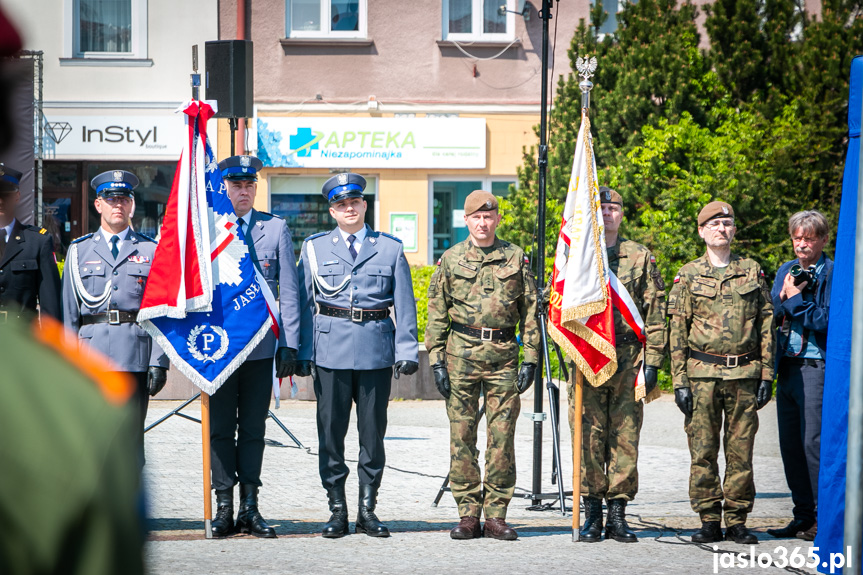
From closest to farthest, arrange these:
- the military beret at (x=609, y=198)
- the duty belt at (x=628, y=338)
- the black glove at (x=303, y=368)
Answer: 1. the black glove at (x=303, y=368)
2. the duty belt at (x=628, y=338)
3. the military beret at (x=609, y=198)

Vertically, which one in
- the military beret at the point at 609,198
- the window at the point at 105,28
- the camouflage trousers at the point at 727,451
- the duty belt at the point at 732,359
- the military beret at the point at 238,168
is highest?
the window at the point at 105,28

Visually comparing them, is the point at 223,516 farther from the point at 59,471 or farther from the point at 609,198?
the point at 59,471

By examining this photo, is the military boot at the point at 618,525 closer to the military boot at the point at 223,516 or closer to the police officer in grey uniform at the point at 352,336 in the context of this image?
the police officer in grey uniform at the point at 352,336

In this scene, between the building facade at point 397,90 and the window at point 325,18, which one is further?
the window at point 325,18

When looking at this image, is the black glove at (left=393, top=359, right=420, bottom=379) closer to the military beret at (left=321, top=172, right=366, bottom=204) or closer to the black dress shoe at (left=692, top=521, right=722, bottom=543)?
the military beret at (left=321, top=172, right=366, bottom=204)

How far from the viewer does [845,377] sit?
450cm

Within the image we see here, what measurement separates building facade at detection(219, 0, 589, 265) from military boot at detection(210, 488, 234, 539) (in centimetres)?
1121

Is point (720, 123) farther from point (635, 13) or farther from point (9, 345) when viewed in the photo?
point (9, 345)

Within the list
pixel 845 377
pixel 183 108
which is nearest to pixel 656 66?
pixel 183 108

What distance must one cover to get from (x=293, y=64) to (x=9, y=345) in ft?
55.4

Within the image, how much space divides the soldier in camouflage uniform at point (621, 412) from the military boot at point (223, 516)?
2.13 m

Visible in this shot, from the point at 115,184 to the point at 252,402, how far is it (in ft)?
5.21

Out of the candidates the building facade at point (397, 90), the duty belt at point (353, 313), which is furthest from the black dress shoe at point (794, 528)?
the building facade at point (397, 90)

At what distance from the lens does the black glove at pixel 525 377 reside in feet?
20.5
